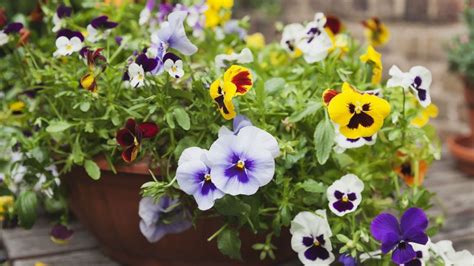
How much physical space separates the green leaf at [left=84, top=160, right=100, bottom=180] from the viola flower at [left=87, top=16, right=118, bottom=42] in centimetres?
26

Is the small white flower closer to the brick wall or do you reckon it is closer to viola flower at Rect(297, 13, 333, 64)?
viola flower at Rect(297, 13, 333, 64)

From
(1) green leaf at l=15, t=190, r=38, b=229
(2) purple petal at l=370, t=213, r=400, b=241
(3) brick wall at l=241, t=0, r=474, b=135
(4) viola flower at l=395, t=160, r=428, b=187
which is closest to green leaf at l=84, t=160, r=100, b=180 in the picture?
(1) green leaf at l=15, t=190, r=38, b=229

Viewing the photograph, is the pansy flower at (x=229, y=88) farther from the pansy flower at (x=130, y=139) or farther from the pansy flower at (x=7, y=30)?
the pansy flower at (x=7, y=30)

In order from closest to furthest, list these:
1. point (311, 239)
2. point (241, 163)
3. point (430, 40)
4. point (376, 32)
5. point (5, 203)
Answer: point (241, 163), point (311, 239), point (5, 203), point (376, 32), point (430, 40)

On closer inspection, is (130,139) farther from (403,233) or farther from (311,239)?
(403,233)

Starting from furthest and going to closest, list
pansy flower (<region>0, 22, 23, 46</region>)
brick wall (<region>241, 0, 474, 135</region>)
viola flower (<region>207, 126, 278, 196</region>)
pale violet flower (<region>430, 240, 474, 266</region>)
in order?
1. brick wall (<region>241, 0, 474, 135</region>)
2. pansy flower (<region>0, 22, 23, 46</region>)
3. pale violet flower (<region>430, 240, 474, 266</region>)
4. viola flower (<region>207, 126, 278, 196</region>)

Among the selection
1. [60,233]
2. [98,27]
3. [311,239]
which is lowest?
[60,233]

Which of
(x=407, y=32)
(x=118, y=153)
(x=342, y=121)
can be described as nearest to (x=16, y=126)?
(x=118, y=153)

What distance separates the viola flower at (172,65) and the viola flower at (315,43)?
316 mm

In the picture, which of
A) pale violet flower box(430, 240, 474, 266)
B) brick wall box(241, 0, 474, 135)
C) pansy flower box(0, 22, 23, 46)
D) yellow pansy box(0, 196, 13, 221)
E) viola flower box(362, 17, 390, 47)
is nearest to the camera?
pale violet flower box(430, 240, 474, 266)

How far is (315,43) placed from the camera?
1.33 m

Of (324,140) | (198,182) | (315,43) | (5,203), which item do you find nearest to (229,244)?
(198,182)

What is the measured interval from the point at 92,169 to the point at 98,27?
0.30 m

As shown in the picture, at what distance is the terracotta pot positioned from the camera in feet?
4.13
